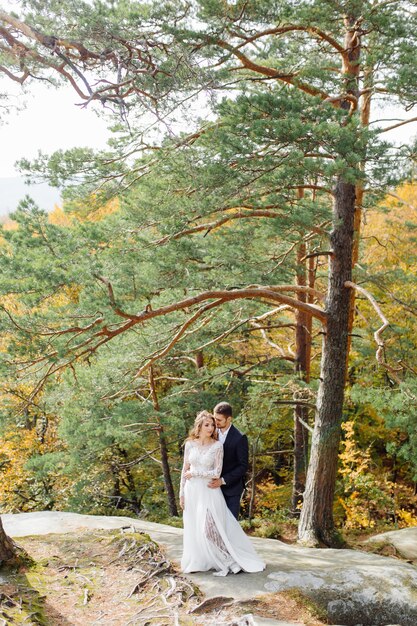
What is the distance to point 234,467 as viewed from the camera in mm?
5281

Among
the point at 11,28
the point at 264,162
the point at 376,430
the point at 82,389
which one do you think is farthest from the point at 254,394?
the point at 11,28

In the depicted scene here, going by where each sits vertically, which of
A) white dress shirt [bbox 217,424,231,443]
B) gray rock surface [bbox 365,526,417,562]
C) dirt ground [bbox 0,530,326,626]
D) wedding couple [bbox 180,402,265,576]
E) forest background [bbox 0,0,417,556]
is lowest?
gray rock surface [bbox 365,526,417,562]

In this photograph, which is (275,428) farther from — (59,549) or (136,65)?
(136,65)

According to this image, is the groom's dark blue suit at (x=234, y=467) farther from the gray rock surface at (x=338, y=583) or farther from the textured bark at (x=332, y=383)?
the textured bark at (x=332, y=383)

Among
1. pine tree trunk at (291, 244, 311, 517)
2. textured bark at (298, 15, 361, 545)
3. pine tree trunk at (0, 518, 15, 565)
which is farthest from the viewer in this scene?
pine tree trunk at (291, 244, 311, 517)

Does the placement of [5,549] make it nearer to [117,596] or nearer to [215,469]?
[117,596]

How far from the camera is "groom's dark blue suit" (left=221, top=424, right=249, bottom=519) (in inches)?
207

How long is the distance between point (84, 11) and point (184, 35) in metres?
1.10

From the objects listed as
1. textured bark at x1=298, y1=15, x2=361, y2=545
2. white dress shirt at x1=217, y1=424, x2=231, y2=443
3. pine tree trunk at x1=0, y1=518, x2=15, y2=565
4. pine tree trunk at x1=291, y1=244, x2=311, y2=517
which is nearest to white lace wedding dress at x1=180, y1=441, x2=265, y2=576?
white dress shirt at x1=217, y1=424, x2=231, y2=443

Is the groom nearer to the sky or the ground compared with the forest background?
nearer to the ground

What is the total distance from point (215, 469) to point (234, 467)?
7.9 inches

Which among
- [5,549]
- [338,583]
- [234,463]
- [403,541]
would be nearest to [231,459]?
[234,463]

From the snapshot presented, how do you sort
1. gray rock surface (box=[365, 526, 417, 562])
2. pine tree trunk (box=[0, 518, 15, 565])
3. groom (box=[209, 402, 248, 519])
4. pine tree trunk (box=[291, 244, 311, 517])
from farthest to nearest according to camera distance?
1. pine tree trunk (box=[291, 244, 311, 517])
2. gray rock surface (box=[365, 526, 417, 562])
3. groom (box=[209, 402, 248, 519])
4. pine tree trunk (box=[0, 518, 15, 565])

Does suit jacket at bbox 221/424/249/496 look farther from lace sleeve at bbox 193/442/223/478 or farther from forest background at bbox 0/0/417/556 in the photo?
forest background at bbox 0/0/417/556
